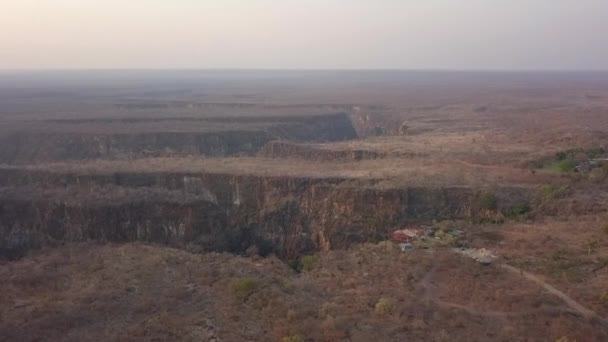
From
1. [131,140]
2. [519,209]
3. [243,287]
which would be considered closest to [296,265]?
[243,287]

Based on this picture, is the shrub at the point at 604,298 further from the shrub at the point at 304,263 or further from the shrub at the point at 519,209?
the shrub at the point at 519,209

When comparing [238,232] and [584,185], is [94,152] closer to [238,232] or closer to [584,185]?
[238,232]

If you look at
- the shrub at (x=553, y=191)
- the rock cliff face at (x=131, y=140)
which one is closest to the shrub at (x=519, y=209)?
the shrub at (x=553, y=191)

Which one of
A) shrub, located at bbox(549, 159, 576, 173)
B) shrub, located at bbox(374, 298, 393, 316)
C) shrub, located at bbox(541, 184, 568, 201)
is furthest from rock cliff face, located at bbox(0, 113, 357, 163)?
shrub, located at bbox(374, 298, 393, 316)

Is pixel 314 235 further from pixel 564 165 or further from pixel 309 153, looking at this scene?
pixel 564 165

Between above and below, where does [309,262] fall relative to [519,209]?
below

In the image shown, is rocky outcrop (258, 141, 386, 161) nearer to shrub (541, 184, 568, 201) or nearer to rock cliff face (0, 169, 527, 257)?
rock cliff face (0, 169, 527, 257)
